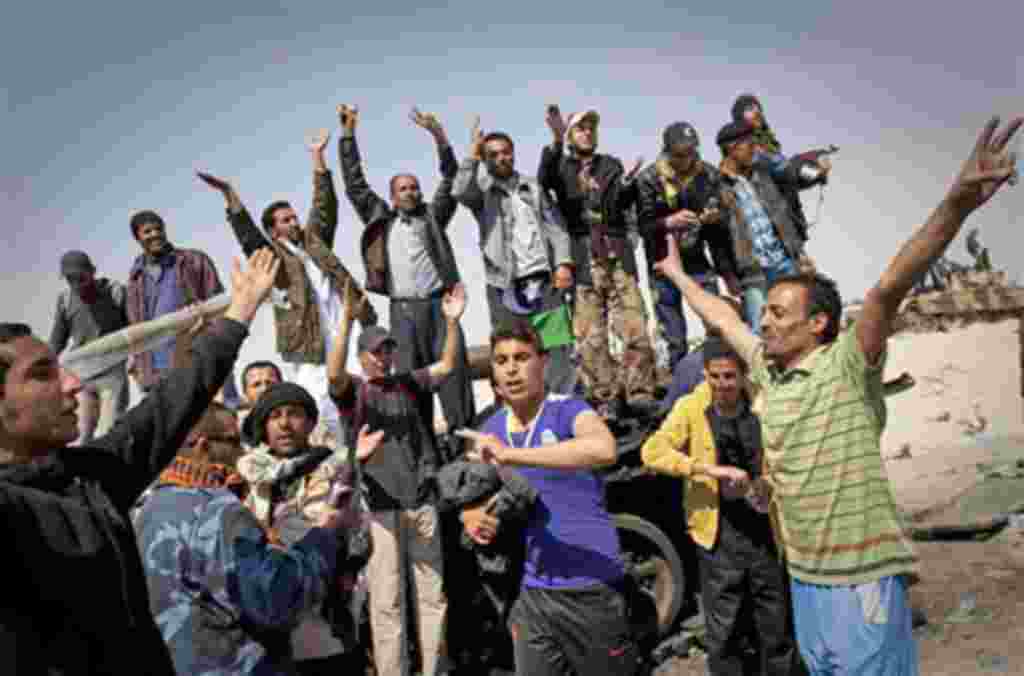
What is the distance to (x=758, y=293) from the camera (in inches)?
309

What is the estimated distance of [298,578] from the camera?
2.84m

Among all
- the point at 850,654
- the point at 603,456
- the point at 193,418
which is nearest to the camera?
the point at 193,418

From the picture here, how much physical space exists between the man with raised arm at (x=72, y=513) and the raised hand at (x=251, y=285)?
25 centimetres

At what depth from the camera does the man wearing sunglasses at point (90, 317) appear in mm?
8180

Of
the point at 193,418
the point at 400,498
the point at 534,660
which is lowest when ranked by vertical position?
the point at 534,660

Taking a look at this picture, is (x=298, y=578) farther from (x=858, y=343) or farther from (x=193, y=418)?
(x=858, y=343)

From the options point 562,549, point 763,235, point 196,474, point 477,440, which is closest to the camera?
point 196,474

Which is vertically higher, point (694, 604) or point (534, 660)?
point (534, 660)

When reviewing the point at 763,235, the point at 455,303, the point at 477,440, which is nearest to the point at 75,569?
the point at 477,440

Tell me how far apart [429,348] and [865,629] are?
4925mm

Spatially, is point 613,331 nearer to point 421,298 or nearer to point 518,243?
point 518,243

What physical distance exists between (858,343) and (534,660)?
6.24 ft

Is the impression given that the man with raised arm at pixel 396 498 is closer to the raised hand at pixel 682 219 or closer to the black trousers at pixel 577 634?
the black trousers at pixel 577 634

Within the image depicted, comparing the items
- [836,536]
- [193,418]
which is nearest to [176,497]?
[193,418]
